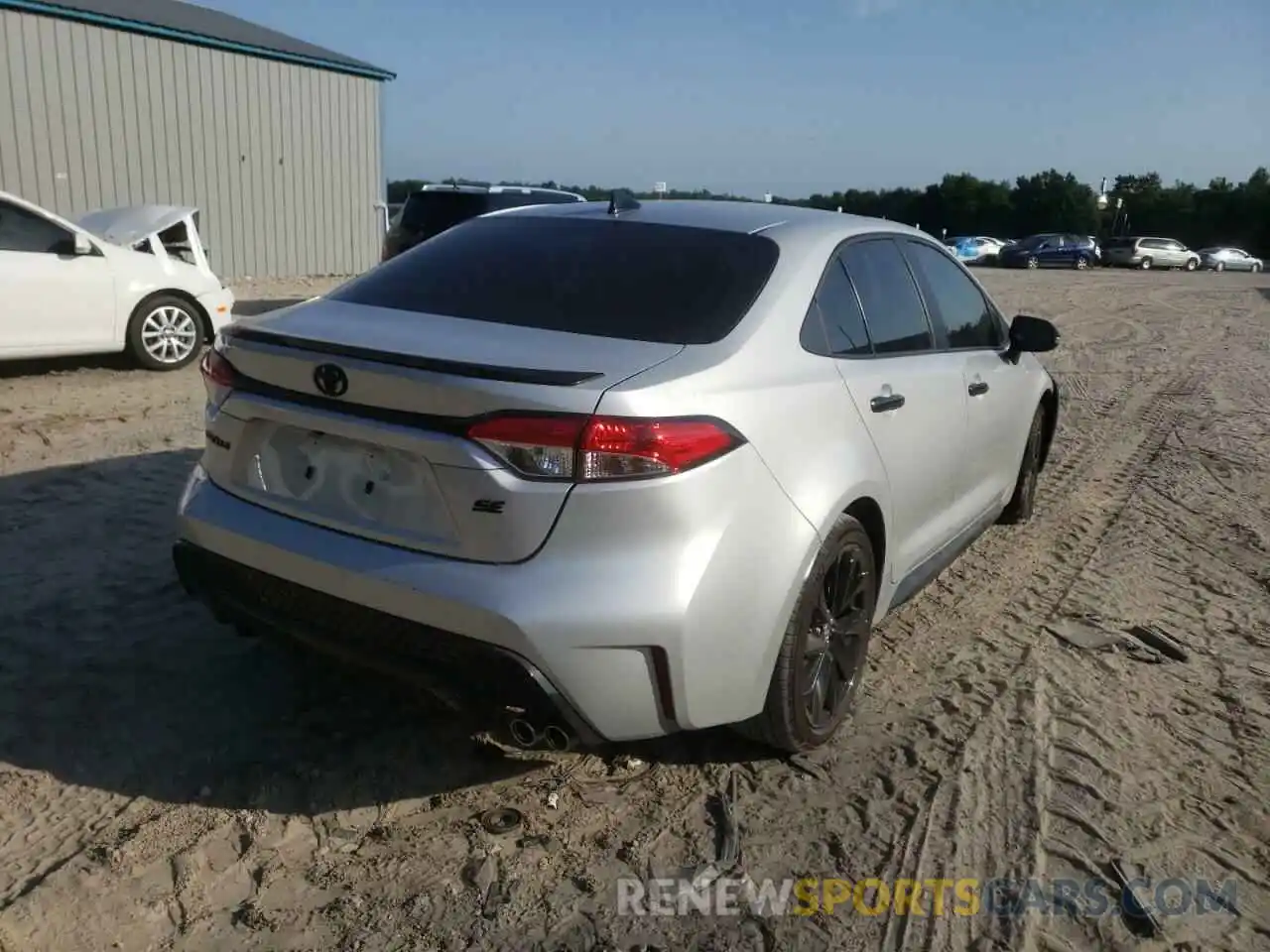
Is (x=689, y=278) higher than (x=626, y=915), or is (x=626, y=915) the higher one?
(x=689, y=278)

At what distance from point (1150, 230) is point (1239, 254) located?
41.3ft

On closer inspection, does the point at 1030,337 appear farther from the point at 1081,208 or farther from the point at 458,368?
the point at 1081,208

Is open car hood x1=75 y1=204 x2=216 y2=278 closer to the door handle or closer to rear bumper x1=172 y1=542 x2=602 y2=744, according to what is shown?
rear bumper x1=172 y1=542 x2=602 y2=744

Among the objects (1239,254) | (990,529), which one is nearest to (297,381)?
(990,529)

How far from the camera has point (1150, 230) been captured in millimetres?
60469

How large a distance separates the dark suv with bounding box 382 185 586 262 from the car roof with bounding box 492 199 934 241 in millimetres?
8137

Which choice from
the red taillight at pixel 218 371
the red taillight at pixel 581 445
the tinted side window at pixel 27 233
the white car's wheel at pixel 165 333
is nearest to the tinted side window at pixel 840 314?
the red taillight at pixel 581 445

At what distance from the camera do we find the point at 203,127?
17.5 metres

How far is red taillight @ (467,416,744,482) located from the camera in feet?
8.29

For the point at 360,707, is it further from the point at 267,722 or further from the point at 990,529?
the point at 990,529

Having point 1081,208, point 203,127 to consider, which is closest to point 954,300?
point 203,127

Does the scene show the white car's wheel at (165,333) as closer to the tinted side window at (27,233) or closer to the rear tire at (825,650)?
the tinted side window at (27,233)

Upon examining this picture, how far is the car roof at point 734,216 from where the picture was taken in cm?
365

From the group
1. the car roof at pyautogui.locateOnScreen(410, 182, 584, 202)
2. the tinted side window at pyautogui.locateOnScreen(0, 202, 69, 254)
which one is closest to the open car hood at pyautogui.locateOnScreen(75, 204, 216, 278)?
the tinted side window at pyautogui.locateOnScreen(0, 202, 69, 254)
